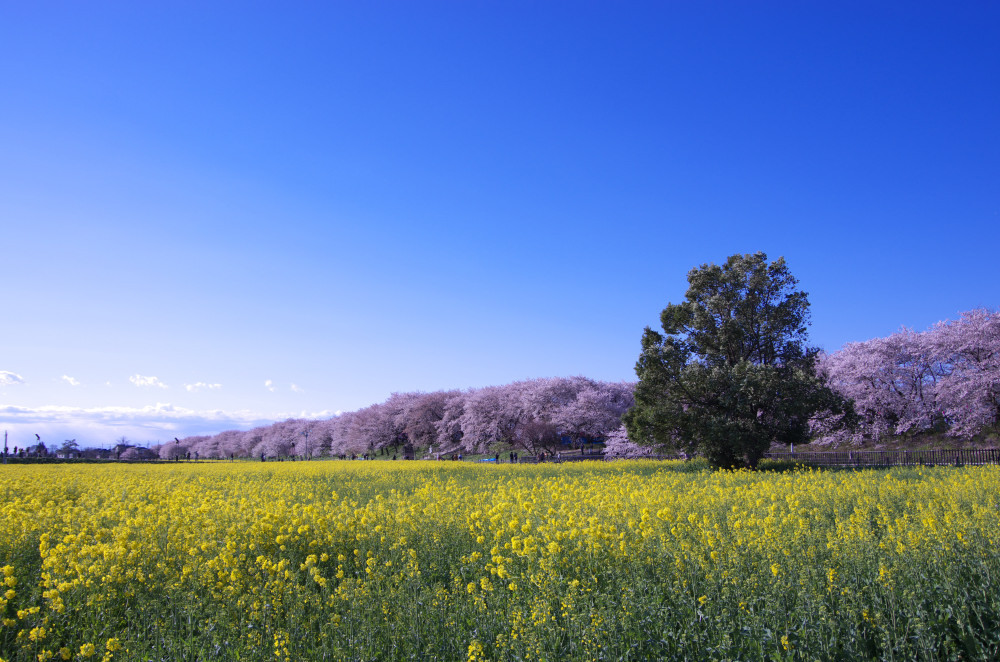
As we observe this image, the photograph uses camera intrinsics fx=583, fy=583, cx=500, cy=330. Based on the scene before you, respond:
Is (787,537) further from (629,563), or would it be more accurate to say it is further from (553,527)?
(553,527)

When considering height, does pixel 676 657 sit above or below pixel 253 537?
below

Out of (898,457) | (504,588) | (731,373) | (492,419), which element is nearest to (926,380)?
(898,457)

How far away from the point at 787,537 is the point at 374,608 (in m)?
4.95

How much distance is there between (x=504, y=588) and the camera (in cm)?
599

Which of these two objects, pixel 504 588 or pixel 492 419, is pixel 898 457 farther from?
pixel 492 419

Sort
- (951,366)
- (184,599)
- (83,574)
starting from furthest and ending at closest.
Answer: (951,366)
(83,574)
(184,599)

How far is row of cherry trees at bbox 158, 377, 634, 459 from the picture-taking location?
58.9 metres

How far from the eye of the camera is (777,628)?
180 inches

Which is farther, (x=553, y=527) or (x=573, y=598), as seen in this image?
(x=553, y=527)

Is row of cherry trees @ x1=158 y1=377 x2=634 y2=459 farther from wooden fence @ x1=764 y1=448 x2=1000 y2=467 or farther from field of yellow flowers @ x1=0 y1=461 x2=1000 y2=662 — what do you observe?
field of yellow flowers @ x1=0 y1=461 x2=1000 y2=662

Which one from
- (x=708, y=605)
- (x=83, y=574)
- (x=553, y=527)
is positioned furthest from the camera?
(x=553, y=527)

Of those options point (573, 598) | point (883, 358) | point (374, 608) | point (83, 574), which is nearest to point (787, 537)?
point (573, 598)

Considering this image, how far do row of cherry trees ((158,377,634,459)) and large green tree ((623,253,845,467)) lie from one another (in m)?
26.0

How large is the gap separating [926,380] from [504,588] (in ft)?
162
